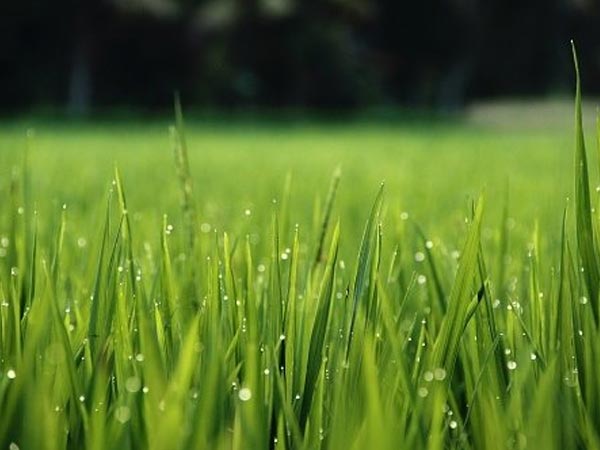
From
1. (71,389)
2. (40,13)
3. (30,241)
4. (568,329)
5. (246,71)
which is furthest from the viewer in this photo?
(246,71)

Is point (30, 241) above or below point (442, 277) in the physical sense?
below

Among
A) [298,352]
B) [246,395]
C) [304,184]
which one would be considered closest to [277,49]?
[304,184]

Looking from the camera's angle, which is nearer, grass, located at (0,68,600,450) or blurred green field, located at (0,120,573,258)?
grass, located at (0,68,600,450)

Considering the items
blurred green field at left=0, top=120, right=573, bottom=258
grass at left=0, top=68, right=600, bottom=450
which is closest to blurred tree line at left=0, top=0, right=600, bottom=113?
blurred green field at left=0, top=120, right=573, bottom=258

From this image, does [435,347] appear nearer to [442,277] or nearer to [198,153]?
[442,277]

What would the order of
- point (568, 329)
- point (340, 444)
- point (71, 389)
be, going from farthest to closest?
1. point (568, 329)
2. point (71, 389)
3. point (340, 444)

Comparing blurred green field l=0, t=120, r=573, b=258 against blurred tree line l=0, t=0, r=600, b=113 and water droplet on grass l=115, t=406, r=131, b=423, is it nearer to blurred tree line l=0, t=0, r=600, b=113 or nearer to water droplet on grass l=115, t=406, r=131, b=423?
water droplet on grass l=115, t=406, r=131, b=423

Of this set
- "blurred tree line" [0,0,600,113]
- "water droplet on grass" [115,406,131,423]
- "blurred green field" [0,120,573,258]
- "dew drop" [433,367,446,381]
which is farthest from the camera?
"blurred tree line" [0,0,600,113]

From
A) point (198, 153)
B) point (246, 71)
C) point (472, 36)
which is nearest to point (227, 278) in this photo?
point (198, 153)

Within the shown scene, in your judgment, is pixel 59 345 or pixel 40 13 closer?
pixel 59 345

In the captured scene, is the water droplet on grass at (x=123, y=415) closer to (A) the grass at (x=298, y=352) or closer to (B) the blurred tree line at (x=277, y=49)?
(A) the grass at (x=298, y=352)
